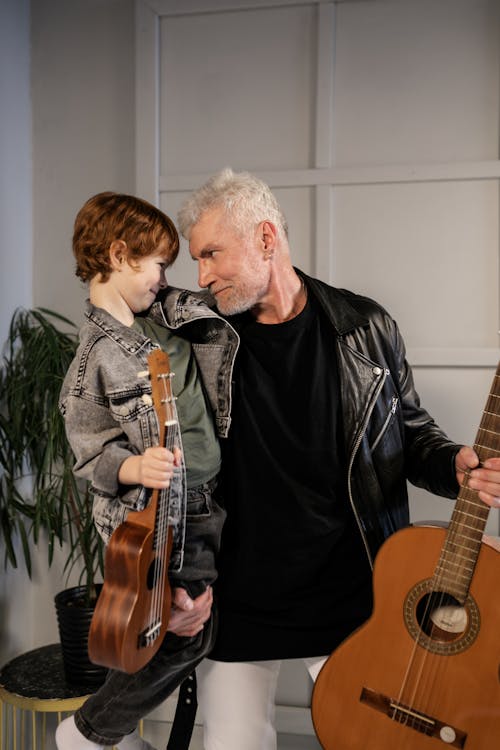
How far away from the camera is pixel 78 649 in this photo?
227 centimetres

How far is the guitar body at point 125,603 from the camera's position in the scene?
135 cm

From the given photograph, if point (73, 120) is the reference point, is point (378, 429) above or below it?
below

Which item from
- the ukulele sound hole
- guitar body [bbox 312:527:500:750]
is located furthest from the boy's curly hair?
the ukulele sound hole

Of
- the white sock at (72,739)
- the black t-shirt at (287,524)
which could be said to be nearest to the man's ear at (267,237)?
the black t-shirt at (287,524)

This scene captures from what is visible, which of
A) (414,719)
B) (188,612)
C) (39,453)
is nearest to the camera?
(414,719)

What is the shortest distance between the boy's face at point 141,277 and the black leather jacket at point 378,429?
44 centimetres

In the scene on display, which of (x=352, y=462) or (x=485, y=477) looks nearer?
(x=485, y=477)

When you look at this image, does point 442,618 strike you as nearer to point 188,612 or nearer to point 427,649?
point 427,649

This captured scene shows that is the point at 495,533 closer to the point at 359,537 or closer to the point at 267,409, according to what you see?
the point at 359,537

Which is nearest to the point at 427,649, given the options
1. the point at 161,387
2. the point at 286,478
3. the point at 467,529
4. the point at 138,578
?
the point at 467,529

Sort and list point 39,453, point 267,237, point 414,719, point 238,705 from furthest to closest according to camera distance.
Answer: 1. point 39,453
2. point 267,237
3. point 238,705
4. point 414,719

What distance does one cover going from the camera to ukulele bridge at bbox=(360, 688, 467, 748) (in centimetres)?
147

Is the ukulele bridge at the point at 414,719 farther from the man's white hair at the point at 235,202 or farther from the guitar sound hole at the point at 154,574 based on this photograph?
the man's white hair at the point at 235,202

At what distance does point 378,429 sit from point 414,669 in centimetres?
53
